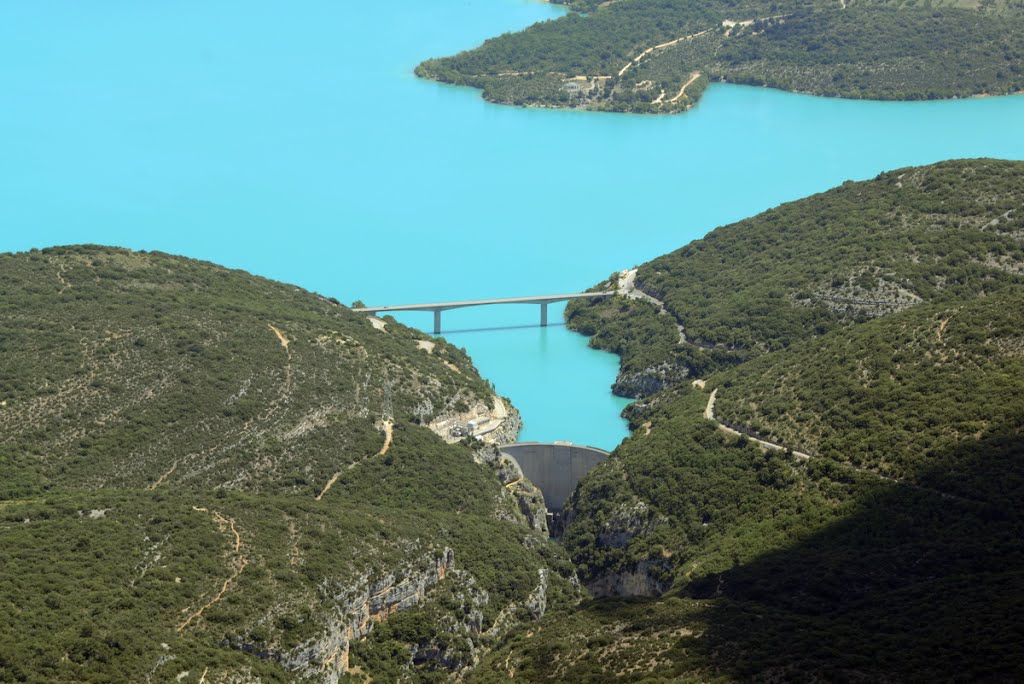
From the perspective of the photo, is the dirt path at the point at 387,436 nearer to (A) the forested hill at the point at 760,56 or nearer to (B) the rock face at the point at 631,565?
(B) the rock face at the point at 631,565

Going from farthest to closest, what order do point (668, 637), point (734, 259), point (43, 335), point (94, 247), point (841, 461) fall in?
point (734, 259)
point (94, 247)
point (43, 335)
point (841, 461)
point (668, 637)

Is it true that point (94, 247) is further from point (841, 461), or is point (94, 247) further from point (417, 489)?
point (841, 461)

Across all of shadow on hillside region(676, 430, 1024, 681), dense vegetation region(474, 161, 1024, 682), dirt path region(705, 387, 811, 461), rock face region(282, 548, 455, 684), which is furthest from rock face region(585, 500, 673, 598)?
rock face region(282, 548, 455, 684)

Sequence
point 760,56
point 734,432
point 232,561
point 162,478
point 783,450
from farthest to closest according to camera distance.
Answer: point 760,56
point 734,432
point 783,450
point 162,478
point 232,561

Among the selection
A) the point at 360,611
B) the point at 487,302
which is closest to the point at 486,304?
the point at 487,302

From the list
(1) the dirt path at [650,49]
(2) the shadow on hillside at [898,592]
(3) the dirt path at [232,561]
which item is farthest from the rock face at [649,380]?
(1) the dirt path at [650,49]

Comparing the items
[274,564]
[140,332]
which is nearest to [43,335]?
[140,332]

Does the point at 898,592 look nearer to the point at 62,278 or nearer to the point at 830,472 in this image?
the point at 830,472
